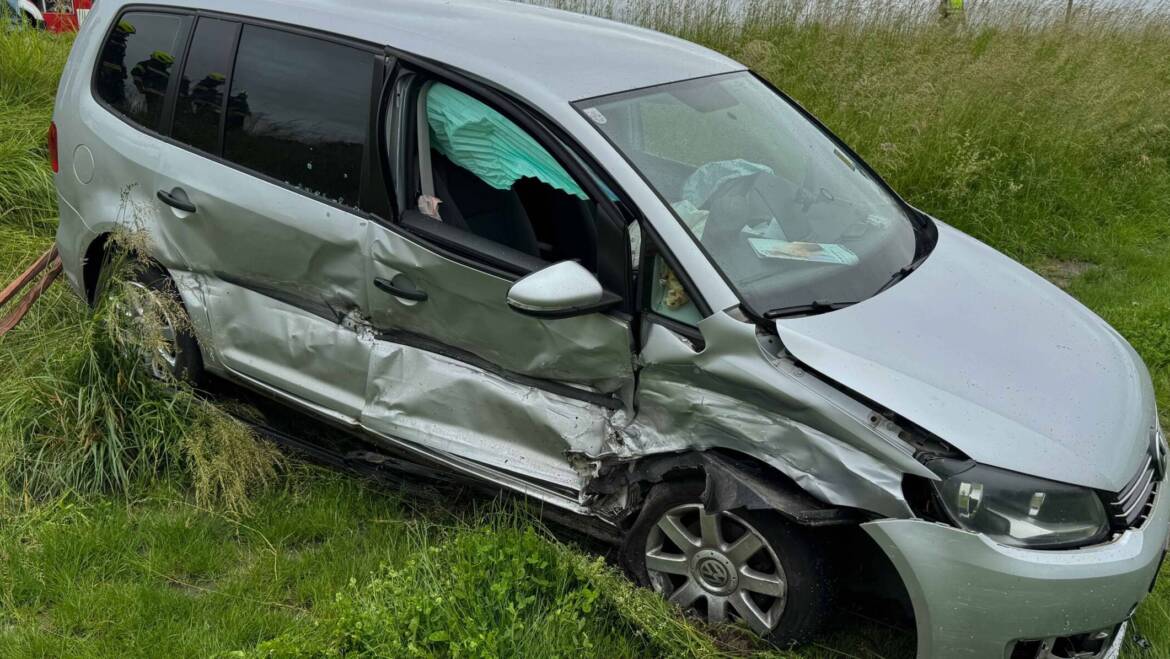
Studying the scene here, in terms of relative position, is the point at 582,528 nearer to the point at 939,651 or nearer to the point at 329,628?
the point at 329,628

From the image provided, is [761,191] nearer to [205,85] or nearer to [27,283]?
[205,85]

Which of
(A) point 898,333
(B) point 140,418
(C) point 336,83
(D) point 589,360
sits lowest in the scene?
(B) point 140,418

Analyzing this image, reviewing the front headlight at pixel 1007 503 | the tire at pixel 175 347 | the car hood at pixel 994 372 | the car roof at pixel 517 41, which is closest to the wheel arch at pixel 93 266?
the tire at pixel 175 347

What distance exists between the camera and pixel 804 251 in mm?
3432

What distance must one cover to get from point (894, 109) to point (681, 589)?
17.0ft

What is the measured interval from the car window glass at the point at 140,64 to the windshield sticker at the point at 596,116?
6.32 feet

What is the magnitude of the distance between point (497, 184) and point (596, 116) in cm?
44

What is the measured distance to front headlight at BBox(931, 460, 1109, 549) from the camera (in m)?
2.74

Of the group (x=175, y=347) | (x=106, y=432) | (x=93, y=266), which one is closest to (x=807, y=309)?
(x=175, y=347)

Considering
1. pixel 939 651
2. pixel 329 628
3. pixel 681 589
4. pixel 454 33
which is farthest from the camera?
pixel 454 33

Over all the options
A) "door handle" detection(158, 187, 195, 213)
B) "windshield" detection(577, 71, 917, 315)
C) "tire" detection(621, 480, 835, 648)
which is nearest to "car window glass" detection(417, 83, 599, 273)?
"windshield" detection(577, 71, 917, 315)

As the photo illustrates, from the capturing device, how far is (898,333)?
3.10 metres

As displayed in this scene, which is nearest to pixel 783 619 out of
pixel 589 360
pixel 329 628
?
pixel 589 360

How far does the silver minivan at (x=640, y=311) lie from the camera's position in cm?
283
